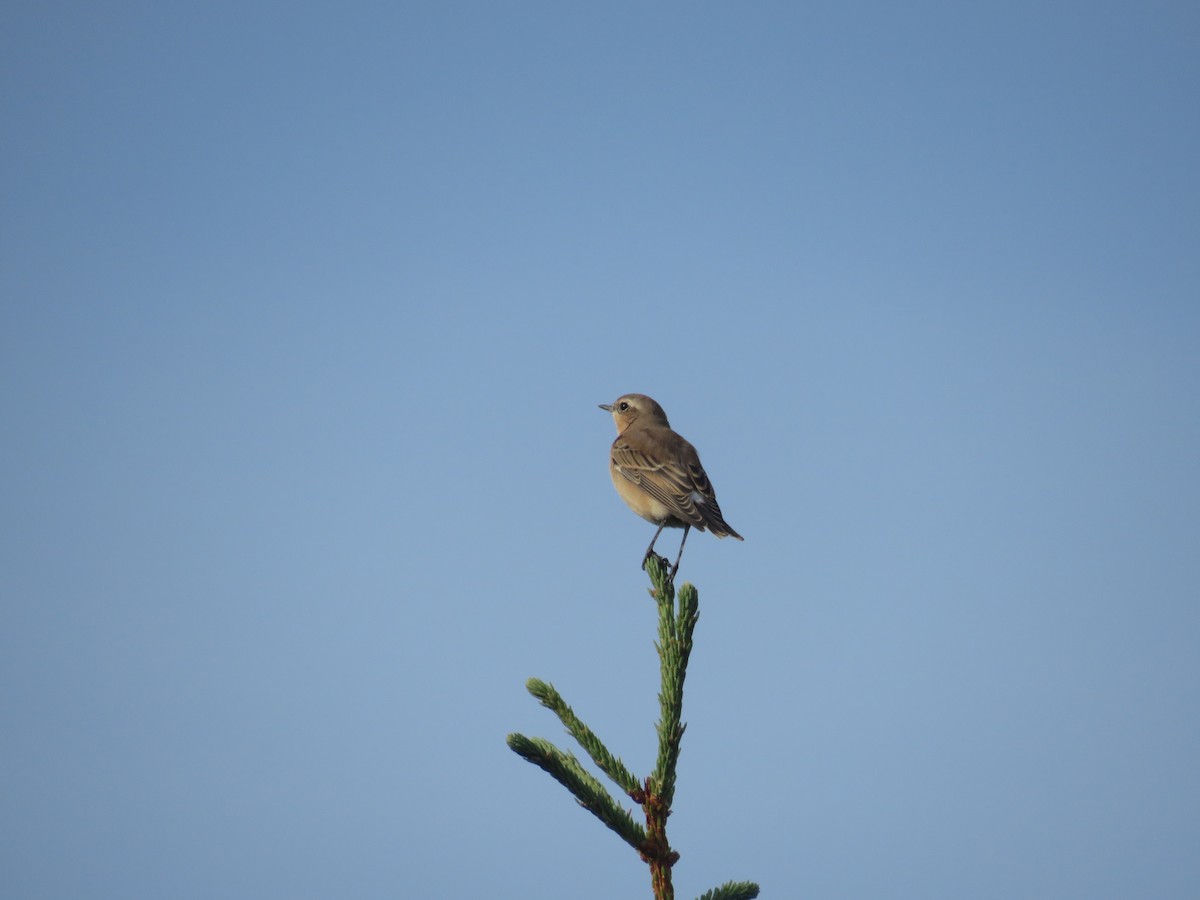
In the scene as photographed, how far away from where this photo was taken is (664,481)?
9.84 m

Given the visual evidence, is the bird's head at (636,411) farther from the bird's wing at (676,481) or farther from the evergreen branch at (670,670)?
the evergreen branch at (670,670)

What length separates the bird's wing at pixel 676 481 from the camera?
945 centimetres

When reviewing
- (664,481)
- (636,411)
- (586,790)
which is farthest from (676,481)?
(586,790)

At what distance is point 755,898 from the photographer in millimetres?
4422

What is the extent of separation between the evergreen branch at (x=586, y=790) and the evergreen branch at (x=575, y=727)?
7.2 inches

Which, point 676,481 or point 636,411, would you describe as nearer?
point 676,481

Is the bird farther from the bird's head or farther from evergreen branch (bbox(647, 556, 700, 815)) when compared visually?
evergreen branch (bbox(647, 556, 700, 815))

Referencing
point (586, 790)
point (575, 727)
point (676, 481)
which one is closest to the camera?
point (586, 790)

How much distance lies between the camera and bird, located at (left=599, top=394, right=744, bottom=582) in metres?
9.45

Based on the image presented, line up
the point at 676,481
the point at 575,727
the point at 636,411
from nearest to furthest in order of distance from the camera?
1. the point at 575,727
2. the point at 676,481
3. the point at 636,411

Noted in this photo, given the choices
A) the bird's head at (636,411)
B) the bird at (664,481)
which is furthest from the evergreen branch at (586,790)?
the bird's head at (636,411)

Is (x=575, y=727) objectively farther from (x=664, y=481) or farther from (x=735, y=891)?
(x=664, y=481)

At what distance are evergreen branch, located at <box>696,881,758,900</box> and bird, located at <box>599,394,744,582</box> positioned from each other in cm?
415

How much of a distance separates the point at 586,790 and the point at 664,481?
5.66 meters
